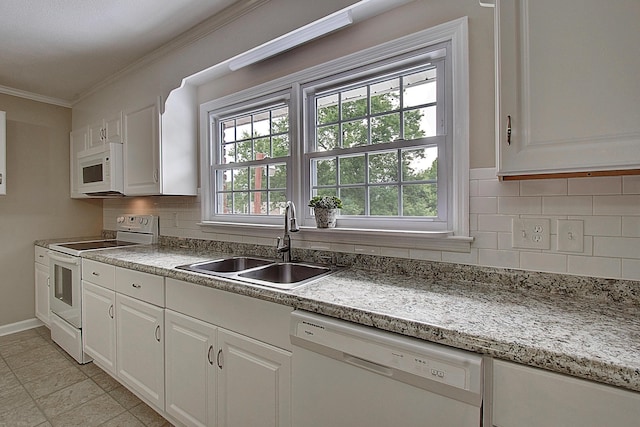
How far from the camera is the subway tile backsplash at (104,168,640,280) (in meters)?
1.11

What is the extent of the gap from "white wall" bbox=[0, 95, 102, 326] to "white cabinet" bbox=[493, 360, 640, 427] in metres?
4.28

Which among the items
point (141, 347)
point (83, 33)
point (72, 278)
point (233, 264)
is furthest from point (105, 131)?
point (141, 347)

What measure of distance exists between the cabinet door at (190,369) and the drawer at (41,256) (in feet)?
7.43

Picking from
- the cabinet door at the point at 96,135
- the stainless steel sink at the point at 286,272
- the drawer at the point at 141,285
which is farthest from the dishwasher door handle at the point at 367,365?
the cabinet door at the point at 96,135

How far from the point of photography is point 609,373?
69 cm

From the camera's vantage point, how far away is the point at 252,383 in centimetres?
137

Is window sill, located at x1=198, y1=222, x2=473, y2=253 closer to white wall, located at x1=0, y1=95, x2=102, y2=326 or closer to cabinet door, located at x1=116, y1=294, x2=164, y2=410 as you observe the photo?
cabinet door, located at x1=116, y1=294, x2=164, y2=410

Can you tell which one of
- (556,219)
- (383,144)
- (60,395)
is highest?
(383,144)

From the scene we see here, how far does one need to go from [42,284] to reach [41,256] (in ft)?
0.91

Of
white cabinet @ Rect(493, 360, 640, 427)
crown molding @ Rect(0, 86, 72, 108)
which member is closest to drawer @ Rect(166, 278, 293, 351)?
white cabinet @ Rect(493, 360, 640, 427)

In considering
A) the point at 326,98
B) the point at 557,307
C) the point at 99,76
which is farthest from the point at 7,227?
the point at 557,307

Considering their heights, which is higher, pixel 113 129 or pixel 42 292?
pixel 113 129

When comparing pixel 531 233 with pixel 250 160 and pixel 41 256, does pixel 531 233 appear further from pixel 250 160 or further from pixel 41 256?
pixel 41 256

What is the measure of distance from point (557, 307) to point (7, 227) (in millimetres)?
4438
